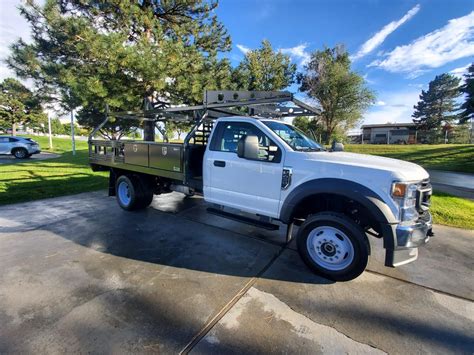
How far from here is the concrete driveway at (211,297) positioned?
6.81 feet

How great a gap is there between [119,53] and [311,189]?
25.9 ft

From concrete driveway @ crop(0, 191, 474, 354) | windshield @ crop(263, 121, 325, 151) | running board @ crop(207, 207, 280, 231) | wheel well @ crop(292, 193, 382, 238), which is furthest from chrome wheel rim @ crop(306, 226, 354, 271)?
windshield @ crop(263, 121, 325, 151)

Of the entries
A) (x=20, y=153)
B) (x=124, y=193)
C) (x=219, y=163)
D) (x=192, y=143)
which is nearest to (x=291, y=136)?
(x=219, y=163)

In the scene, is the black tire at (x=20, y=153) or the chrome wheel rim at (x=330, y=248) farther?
the black tire at (x=20, y=153)

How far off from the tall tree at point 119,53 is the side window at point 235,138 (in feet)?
18.6

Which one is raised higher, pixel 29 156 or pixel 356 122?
pixel 356 122

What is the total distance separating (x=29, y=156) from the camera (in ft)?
63.7

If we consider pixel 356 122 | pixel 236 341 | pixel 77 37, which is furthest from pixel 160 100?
pixel 356 122

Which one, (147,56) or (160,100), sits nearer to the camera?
(147,56)

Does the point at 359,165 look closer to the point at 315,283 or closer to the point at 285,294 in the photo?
the point at 315,283

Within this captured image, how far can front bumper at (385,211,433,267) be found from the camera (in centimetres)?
268

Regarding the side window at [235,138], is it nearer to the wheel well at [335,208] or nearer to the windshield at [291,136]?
the windshield at [291,136]

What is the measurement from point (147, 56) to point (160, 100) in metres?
2.86

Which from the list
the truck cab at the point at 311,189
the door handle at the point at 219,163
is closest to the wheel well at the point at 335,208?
the truck cab at the point at 311,189
